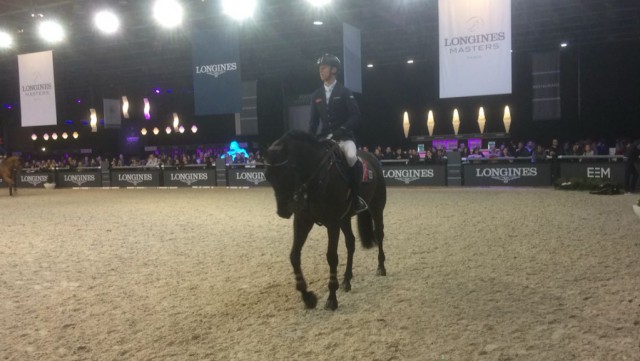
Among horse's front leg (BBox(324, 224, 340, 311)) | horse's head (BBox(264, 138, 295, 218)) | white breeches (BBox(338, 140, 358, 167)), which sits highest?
white breeches (BBox(338, 140, 358, 167))

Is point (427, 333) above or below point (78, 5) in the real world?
below

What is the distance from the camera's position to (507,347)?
323 cm

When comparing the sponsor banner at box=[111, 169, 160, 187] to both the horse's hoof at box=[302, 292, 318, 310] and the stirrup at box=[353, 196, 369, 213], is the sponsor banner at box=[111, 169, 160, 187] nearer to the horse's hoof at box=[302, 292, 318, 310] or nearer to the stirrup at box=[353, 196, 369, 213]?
the stirrup at box=[353, 196, 369, 213]

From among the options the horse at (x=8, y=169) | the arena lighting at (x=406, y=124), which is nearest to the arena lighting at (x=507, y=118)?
the arena lighting at (x=406, y=124)

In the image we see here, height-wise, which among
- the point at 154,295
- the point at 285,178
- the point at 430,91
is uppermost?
the point at 430,91

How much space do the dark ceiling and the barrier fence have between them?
5012mm

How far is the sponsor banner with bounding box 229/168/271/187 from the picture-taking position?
63.6ft

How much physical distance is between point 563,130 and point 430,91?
20.1ft

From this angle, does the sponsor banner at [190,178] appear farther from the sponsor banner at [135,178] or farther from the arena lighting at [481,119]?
the arena lighting at [481,119]

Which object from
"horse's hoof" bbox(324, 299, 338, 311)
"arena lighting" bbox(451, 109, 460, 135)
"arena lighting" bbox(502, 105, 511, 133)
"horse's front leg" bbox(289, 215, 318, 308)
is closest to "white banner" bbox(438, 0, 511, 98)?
"horse's front leg" bbox(289, 215, 318, 308)

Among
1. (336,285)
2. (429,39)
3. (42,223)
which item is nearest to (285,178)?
(336,285)

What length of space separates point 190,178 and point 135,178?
10.4 feet

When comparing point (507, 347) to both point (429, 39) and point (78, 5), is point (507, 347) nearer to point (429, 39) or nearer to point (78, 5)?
point (78, 5)

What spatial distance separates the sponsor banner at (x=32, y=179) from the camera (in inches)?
913
